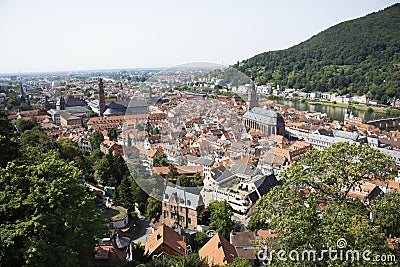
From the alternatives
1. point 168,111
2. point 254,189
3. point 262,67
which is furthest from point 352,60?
point 168,111

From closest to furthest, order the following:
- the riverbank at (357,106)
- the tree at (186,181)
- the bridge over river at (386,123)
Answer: the tree at (186,181) → the bridge over river at (386,123) → the riverbank at (357,106)

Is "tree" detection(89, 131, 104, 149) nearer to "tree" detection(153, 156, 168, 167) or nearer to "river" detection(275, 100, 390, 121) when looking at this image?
"tree" detection(153, 156, 168, 167)

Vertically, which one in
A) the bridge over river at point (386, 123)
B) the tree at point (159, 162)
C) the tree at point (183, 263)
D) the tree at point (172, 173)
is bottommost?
the bridge over river at point (386, 123)

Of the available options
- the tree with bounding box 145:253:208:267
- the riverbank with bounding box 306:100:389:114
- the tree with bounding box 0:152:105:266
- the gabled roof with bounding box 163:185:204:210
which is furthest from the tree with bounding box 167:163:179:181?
the riverbank with bounding box 306:100:389:114

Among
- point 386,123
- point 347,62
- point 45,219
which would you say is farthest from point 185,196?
point 347,62

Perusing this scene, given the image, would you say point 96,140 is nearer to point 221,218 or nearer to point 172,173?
point 221,218

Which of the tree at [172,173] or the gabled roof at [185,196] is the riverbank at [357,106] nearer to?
the gabled roof at [185,196]

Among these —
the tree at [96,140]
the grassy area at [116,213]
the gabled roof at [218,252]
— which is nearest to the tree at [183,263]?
A: the gabled roof at [218,252]
